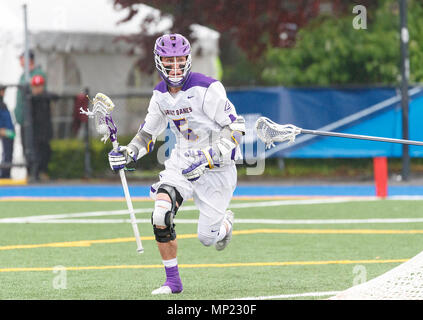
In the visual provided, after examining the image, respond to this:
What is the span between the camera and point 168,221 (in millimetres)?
7828

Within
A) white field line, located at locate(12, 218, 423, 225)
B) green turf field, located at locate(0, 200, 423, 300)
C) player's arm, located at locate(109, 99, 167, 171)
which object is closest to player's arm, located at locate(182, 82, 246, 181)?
player's arm, located at locate(109, 99, 167, 171)

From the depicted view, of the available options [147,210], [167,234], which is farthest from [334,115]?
[167,234]

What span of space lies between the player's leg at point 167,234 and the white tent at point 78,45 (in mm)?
12431

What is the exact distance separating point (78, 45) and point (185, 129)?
14544 mm

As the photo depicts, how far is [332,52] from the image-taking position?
20844mm

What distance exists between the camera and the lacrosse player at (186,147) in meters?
7.95

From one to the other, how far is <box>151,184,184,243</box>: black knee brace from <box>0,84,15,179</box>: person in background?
39.2 feet

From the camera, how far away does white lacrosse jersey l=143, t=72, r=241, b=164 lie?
816 cm

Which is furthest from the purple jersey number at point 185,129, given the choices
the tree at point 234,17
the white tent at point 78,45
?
the tree at point 234,17

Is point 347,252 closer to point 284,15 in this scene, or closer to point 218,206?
point 218,206

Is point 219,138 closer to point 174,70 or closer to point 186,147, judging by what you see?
point 186,147
